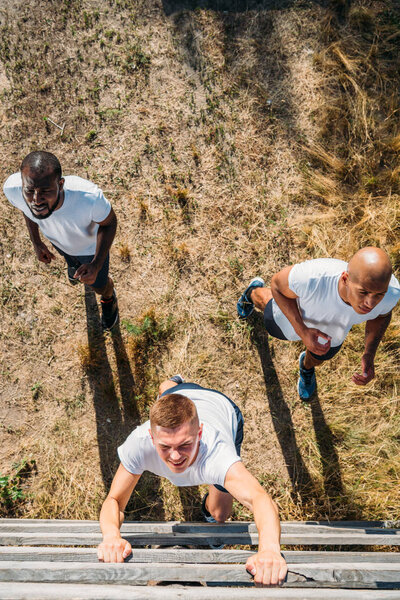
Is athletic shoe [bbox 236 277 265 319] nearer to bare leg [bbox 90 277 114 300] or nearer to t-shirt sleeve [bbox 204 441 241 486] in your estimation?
bare leg [bbox 90 277 114 300]

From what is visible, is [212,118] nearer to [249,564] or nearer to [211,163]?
[211,163]

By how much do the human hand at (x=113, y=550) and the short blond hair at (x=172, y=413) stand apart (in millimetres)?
683

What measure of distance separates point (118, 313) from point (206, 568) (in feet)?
9.63

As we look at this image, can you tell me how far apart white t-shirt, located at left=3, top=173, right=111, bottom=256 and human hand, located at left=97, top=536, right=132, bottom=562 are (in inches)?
86.5

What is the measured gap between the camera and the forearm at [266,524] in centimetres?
228

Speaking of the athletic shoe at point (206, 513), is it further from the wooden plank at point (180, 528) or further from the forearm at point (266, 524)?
the forearm at point (266, 524)

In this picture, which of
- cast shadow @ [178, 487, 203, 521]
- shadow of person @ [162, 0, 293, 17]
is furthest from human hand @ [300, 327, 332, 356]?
shadow of person @ [162, 0, 293, 17]

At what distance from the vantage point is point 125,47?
5176mm

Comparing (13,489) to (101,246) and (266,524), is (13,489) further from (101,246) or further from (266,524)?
(266,524)

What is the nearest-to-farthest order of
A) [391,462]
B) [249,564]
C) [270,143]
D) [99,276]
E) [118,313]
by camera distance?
[249,564] → [99,276] → [391,462] → [118,313] → [270,143]

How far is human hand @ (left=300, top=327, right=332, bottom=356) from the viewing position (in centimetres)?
340

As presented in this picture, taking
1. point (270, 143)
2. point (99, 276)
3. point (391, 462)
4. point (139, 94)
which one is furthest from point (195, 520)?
point (139, 94)

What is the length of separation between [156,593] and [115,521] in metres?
0.88

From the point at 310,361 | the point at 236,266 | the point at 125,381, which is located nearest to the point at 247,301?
the point at 236,266
